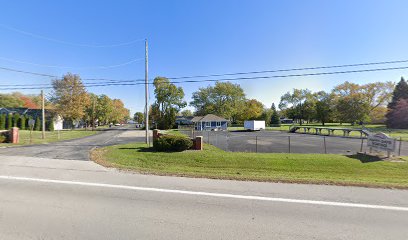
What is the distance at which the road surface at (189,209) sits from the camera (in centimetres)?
389

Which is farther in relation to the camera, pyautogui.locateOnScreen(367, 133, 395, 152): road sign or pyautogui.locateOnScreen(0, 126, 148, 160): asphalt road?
pyautogui.locateOnScreen(0, 126, 148, 160): asphalt road

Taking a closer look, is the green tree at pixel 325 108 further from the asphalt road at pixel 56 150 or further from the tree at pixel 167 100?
the asphalt road at pixel 56 150

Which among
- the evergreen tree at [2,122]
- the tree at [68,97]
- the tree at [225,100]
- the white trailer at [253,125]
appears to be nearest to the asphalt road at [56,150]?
the evergreen tree at [2,122]

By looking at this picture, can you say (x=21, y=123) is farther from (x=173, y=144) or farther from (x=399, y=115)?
(x=399, y=115)

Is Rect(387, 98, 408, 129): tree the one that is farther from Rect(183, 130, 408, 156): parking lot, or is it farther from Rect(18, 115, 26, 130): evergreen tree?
Rect(18, 115, 26, 130): evergreen tree

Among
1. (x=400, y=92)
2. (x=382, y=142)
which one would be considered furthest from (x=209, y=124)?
(x=400, y=92)

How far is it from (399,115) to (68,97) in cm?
7992

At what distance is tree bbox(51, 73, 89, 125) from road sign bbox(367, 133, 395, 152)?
171 ft

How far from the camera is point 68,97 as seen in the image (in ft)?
158

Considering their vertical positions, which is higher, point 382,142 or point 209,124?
point 209,124

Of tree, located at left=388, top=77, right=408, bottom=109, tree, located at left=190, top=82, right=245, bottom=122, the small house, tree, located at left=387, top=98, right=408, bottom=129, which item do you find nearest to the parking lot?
the small house

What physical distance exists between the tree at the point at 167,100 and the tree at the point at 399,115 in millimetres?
57315

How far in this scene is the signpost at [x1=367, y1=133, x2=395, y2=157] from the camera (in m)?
11.7

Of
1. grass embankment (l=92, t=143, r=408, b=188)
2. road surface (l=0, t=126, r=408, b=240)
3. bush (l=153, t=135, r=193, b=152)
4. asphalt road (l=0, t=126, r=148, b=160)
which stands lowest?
grass embankment (l=92, t=143, r=408, b=188)
